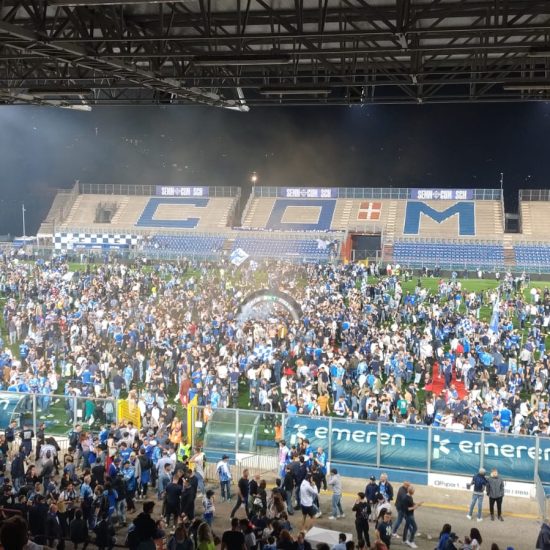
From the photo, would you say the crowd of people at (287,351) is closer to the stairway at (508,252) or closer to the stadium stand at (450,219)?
the stairway at (508,252)

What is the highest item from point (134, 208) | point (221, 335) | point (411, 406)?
point (134, 208)

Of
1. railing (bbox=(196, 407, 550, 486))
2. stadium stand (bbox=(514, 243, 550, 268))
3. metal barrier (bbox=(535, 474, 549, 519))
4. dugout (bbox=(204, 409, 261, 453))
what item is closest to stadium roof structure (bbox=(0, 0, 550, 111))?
dugout (bbox=(204, 409, 261, 453))

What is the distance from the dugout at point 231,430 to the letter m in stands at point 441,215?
3351 centimetres

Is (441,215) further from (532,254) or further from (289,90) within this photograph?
(289,90)

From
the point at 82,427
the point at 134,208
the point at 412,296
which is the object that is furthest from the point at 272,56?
the point at 134,208

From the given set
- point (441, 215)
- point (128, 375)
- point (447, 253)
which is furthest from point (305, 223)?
point (128, 375)

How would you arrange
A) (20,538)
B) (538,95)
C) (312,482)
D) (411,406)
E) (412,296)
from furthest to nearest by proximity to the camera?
1. (412,296)
2. (538,95)
3. (411,406)
4. (312,482)
5. (20,538)

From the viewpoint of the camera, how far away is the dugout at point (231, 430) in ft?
47.5

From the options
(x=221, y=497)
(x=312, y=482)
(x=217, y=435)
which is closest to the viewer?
(x=312, y=482)

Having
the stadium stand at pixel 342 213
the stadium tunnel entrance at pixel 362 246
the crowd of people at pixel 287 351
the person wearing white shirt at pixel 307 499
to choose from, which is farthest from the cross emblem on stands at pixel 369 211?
the person wearing white shirt at pixel 307 499

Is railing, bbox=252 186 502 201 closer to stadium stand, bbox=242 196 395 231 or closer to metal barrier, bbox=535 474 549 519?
stadium stand, bbox=242 196 395 231

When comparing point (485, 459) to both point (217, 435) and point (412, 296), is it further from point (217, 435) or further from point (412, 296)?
point (412, 296)

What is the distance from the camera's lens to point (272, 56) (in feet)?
41.9

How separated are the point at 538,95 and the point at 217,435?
1158 cm
